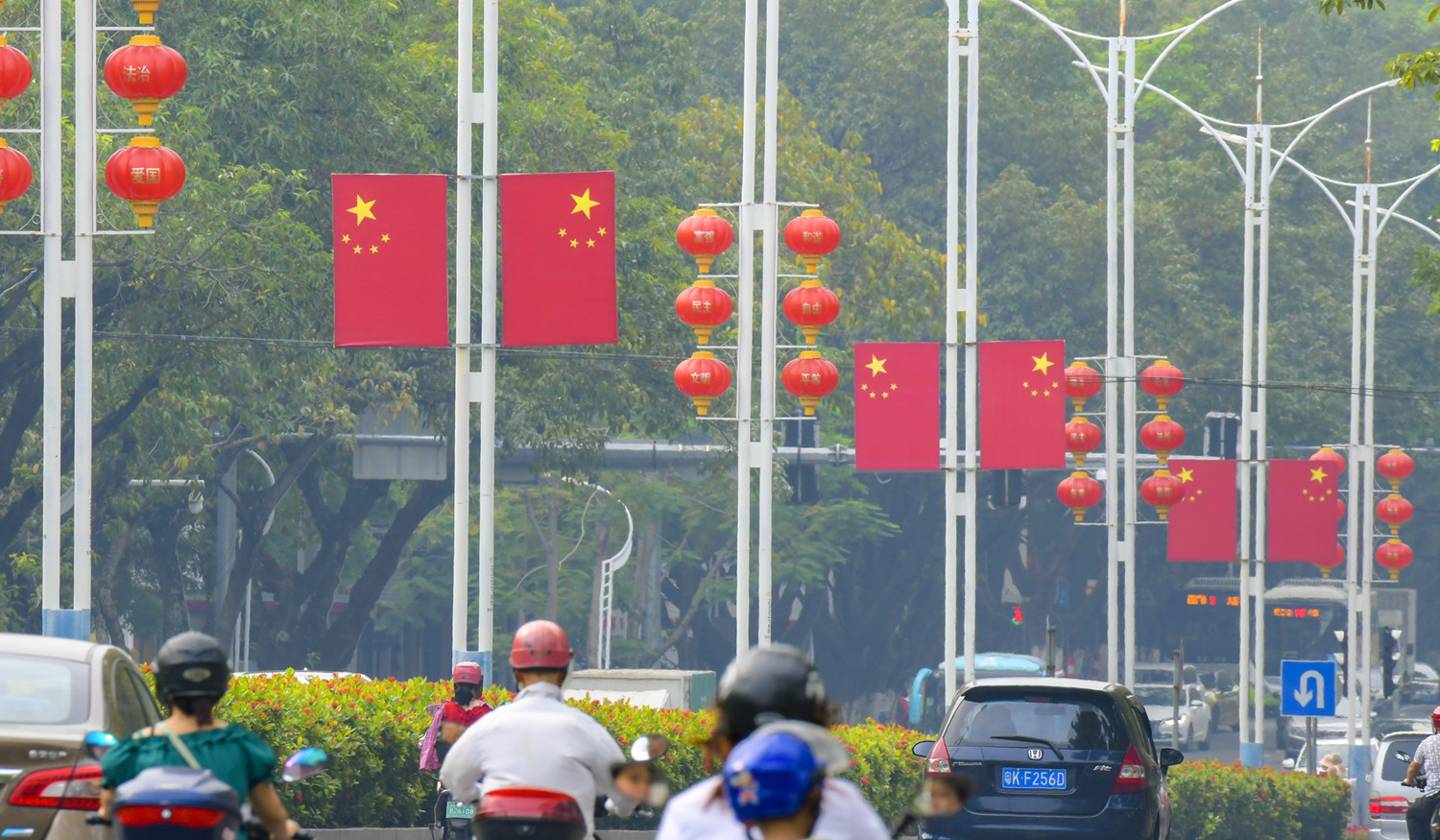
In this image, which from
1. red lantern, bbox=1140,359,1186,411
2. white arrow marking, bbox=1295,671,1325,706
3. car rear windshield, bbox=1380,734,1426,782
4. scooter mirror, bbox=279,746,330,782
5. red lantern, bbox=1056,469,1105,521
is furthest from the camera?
red lantern, bbox=1140,359,1186,411

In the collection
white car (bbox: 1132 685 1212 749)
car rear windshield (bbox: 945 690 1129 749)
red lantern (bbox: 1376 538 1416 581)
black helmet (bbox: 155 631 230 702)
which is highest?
black helmet (bbox: 155 631 230 702)

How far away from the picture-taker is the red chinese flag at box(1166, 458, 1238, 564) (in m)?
32.4

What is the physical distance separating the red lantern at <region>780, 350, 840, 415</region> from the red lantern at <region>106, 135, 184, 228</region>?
7.33 m

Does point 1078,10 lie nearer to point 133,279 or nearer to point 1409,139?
point 1409,139

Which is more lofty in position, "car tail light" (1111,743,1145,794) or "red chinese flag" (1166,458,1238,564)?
"red chinese flag" (1166,458,1238,564)

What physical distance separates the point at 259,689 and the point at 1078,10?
144 feet

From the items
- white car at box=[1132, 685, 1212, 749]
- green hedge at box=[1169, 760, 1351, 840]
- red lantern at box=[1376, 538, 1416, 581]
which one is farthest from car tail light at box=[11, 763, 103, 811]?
white car at box=[1132, 685, 1212, 749]

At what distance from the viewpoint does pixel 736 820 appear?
4840 mm

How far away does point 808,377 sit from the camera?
882 inches

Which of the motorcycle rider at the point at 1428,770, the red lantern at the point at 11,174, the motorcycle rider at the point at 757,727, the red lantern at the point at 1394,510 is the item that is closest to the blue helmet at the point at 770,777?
the motorcycle rider at the point at 757,727

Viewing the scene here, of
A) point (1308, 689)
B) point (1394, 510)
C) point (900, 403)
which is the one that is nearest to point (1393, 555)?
point (1394, 510)

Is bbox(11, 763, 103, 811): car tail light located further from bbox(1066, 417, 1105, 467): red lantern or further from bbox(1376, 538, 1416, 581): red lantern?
bbox(1376, 538, 1416, 581): red lantern

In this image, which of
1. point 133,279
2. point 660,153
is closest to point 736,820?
point 133,279

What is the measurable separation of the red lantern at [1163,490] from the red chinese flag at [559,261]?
15361 millimetres
